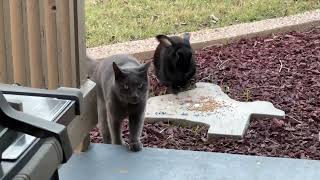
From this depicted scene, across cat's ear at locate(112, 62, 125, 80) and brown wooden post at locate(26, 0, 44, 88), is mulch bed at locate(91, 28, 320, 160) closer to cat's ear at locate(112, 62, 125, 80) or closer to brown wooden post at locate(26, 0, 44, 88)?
cat's ear at locate(112, 62, 125, 80)

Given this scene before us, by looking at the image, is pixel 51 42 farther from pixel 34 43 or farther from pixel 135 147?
pixel 135 147

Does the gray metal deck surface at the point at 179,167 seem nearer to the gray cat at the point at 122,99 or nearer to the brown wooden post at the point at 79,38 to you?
the gray cat at the point at 122,99

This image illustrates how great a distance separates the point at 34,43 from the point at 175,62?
2069mm

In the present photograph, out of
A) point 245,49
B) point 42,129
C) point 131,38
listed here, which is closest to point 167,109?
point 245,49

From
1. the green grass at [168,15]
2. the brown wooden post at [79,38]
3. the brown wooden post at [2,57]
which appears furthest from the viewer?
the green grass at [168,15]

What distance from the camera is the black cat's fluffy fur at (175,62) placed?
488cm

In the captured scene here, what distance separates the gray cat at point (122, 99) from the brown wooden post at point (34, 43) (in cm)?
68

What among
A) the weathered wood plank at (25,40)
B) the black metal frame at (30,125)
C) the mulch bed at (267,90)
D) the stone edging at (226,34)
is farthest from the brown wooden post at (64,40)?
the stone edging at (226,34)

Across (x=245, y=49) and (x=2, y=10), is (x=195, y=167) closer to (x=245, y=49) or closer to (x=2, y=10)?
(x=2, y=10)

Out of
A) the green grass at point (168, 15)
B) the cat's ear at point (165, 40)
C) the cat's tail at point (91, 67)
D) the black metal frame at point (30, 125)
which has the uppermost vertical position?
the black metal frame at point (30, 125)

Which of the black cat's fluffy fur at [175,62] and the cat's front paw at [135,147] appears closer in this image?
the cat's front paw at [135,147]

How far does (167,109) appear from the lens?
4492 mm

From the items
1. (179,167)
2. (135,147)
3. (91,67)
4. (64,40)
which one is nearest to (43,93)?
(64,40)

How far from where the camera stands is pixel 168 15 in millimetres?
6812
